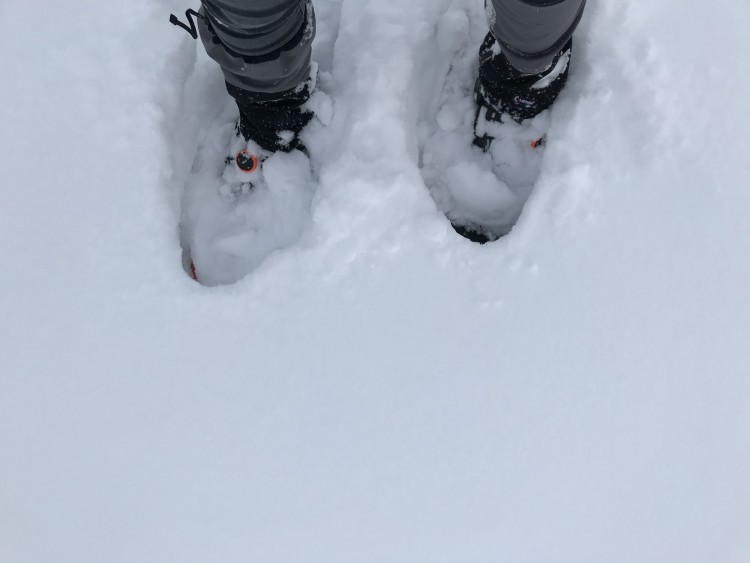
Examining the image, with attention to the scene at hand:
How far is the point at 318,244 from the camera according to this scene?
3.77 feet

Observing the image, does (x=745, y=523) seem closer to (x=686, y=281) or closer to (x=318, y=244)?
(x=686, y=281)

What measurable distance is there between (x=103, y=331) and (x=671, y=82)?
4.19 ft

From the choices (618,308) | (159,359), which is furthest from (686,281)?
(159,359)

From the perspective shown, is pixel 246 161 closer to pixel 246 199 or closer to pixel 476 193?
pixel 246 199

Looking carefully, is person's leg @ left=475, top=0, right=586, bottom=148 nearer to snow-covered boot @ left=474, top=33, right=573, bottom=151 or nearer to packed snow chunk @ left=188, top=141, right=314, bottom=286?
snow-covered boot @ left=474, top=33, right=573, bottom=151

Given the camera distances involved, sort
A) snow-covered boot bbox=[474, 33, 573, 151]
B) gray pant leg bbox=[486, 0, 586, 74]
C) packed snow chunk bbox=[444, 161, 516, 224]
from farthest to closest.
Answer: packed snow chunk bbox=[444, 161, 516, 224], snow-covered boot bbox=[474, 33, 573, 151], gray pant leg bbox=[486, 0, 586, 74]

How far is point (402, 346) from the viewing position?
115 cm

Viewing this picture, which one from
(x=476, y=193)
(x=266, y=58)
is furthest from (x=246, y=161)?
(x=476, y=193)

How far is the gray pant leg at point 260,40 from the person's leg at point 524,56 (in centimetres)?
32

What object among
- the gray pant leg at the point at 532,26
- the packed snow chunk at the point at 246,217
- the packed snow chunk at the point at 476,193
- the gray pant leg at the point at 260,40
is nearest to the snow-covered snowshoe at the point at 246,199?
the packed snow chunk at the point at 246,217

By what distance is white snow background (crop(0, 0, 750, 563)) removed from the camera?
112cm

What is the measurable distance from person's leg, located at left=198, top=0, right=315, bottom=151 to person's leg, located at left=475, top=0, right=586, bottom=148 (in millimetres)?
327

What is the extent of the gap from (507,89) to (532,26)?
0.27m

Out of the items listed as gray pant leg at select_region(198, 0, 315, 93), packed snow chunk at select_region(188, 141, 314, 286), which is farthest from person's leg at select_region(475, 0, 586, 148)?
packed snow chunk at select_region(188, 141, 314, 286)
